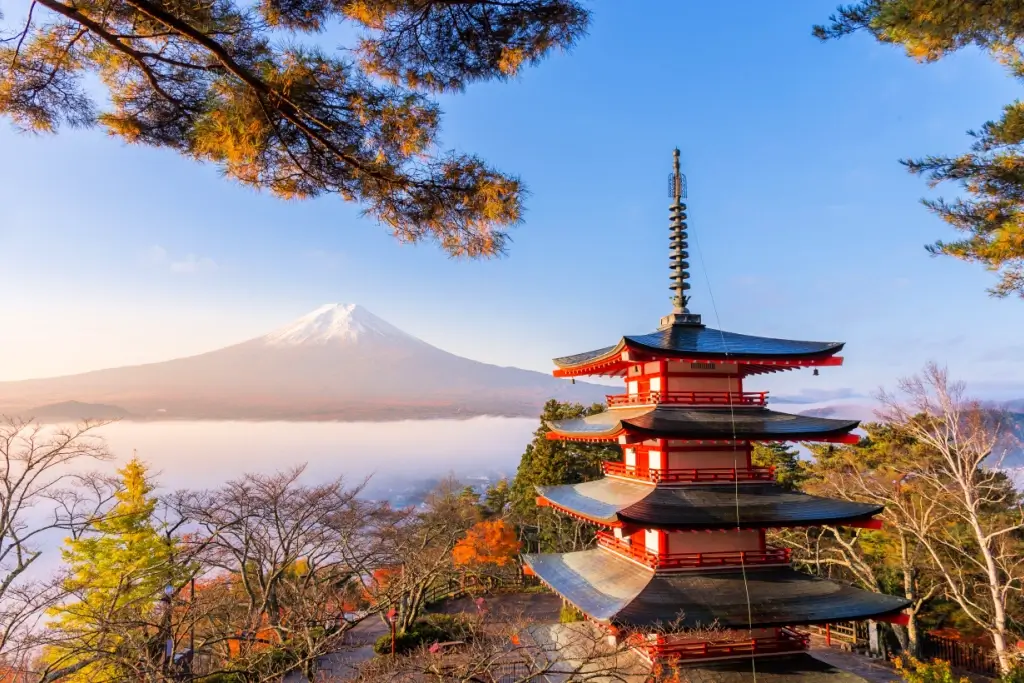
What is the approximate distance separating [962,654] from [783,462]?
34.7 ft

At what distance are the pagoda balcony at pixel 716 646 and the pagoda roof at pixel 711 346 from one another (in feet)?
14.9

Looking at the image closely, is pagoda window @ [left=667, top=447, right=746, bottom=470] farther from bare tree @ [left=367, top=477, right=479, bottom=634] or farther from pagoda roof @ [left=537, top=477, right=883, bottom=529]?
bare tree @ [left=367, top=477, right=479, bottom=634]

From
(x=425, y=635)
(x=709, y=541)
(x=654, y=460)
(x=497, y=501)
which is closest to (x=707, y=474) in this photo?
(x=654, y=460)

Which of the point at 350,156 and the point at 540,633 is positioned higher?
the point at 350,156

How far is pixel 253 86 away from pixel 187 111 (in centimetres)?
139

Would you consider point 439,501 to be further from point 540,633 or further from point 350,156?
point 350,156

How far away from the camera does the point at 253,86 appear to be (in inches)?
149

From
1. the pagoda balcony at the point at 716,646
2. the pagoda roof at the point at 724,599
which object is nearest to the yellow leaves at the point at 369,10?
the pagoda roof at the point at 724,599

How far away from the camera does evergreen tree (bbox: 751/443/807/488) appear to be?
22750mm

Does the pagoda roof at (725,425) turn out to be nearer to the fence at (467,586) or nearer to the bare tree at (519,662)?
the bare tree at (519,662)

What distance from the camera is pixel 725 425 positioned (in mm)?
9359

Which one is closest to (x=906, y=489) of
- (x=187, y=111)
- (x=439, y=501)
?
(x=439, y=501)

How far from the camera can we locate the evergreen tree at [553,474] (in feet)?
78.3

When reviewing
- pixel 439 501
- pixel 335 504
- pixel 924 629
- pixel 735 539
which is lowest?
pixel 924 629
